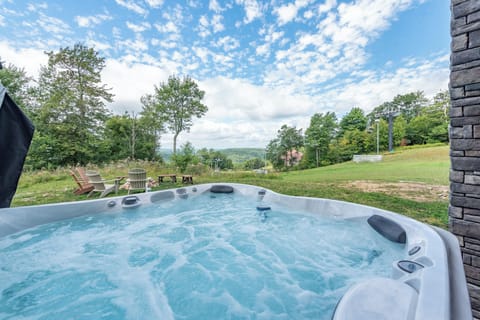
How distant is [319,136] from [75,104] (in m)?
20.2

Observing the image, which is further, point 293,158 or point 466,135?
point 293,158

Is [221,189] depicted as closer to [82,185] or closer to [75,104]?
[82,185]

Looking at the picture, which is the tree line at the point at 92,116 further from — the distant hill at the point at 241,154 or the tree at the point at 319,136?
the distant hill at the point at 241,154

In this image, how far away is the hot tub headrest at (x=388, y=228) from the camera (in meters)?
2.04

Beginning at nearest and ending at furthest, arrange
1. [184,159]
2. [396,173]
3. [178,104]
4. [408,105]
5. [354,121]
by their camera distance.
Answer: [396,173] < [184,159] < [178,104] < [354,121] < [408,105]

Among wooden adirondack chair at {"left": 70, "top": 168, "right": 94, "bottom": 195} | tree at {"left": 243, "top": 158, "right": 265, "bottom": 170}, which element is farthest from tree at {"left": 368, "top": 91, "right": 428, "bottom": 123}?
wooden adirondack chair at {"left": 70, "top": 168, "right": 94, "bottom": 195}

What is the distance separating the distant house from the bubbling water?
20189 mm

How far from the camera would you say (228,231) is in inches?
115

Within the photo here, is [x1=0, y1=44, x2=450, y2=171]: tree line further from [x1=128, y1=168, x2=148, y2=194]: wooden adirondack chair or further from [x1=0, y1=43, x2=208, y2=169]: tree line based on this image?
[x1=128, y1=168, x2=148, y2=194]: wooden adirondack chair

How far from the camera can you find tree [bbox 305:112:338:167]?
19703mm

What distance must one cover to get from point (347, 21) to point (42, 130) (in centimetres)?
1543

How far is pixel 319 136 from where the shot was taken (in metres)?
19.7

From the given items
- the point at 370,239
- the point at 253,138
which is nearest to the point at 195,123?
the point at 253,138

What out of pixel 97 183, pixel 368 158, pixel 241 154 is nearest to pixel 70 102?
pixel 97 183
